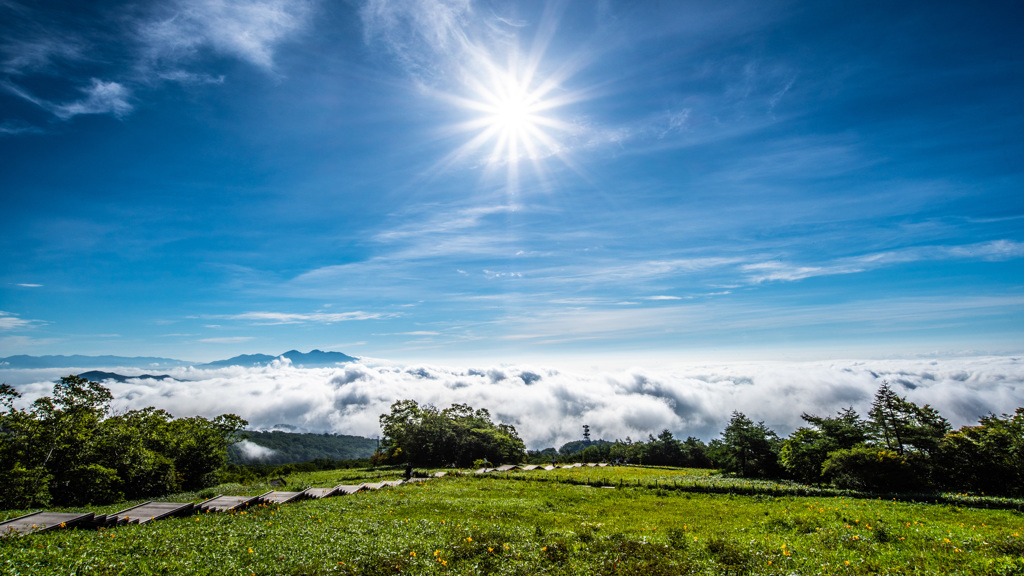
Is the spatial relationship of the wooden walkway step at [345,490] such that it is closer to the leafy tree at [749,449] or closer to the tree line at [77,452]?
the tree line at [77,452]

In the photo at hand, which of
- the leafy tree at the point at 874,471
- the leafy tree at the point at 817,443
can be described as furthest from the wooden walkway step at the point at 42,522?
the leafy tree at the point at 817,443

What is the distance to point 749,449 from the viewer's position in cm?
4544

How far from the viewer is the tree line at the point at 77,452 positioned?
29078 mm

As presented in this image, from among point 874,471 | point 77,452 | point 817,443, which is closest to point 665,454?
point 817,443

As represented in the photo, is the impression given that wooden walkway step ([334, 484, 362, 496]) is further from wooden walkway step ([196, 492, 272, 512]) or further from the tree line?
the tree line

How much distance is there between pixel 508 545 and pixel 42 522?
17.0 meters

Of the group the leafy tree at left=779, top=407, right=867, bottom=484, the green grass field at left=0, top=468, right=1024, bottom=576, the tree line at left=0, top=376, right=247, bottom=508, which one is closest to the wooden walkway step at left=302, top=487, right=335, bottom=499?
the green grass field at left=0, top=468, right=1024, bottom=576

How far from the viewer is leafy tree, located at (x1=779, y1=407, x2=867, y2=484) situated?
36719 millimetres

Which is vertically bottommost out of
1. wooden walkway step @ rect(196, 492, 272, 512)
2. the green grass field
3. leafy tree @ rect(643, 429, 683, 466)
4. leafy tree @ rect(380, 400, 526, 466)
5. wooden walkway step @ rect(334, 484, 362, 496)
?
leafy tree @ rect(643, 429, 683, 466)

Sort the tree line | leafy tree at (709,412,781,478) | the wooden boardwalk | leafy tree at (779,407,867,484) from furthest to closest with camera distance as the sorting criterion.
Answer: leafy tree at (709,412,781,478), leafy tree at (779,407,867,484), the tree line, the wooden boardwalk

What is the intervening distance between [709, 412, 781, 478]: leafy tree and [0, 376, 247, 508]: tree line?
2529 inches

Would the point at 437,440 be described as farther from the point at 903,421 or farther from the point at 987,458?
the point at 903,421

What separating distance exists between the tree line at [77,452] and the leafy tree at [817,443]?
64207mm

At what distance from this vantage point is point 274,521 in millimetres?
15914
